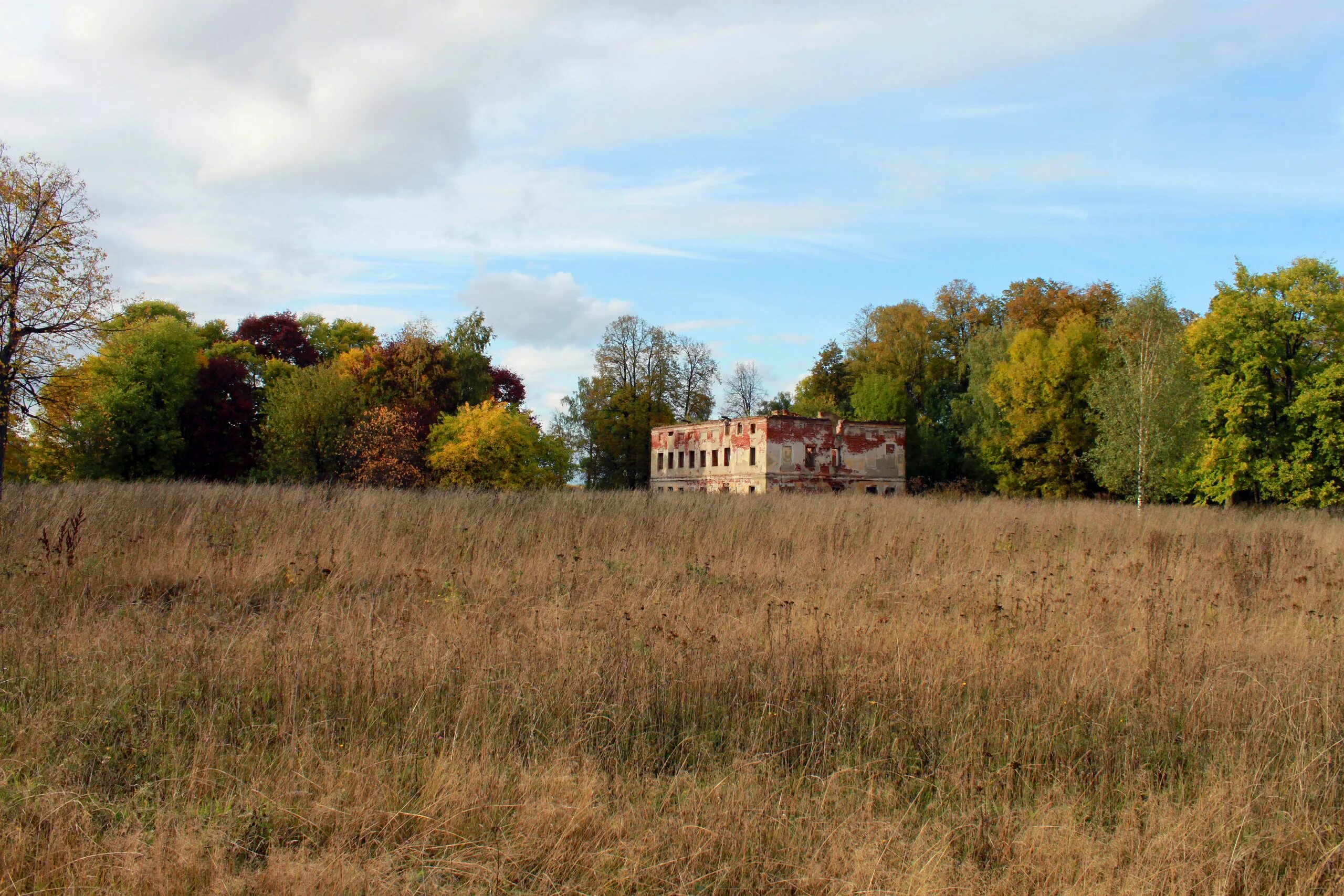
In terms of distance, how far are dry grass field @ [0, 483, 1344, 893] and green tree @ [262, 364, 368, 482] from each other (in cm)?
2021

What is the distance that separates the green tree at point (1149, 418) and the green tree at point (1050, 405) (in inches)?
264

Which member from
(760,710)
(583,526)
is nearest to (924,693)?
(760,710)

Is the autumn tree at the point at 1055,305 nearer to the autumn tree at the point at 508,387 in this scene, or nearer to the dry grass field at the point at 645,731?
the autumn tree at the point at 508,387

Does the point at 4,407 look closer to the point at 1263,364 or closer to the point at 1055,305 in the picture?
the point at 1263,364

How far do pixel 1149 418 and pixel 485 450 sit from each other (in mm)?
23170

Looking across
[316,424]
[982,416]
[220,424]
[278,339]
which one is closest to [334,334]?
[278,339]

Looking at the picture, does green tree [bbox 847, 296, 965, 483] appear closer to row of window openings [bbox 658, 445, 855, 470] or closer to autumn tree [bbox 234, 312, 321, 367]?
row of window openings [bbox 658, 445, 855, 470]

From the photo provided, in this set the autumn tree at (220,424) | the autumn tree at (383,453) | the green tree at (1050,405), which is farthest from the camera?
the green tree at (1050,405)

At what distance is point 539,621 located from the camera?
6.77 metres

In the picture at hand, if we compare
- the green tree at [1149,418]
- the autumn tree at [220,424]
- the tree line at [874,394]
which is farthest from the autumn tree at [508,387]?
the green tree at [1149,418]

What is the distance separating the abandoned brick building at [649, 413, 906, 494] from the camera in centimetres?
4694

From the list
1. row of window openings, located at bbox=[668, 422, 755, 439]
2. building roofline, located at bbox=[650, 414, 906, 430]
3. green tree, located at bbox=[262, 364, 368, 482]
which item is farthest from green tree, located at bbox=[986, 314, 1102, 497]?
green tree, located at bbox=[262, 364, 368, 482]

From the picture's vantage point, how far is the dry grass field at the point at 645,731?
3541 millimetres

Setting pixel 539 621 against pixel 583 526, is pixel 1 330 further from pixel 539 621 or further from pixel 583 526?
pixel 539 621
